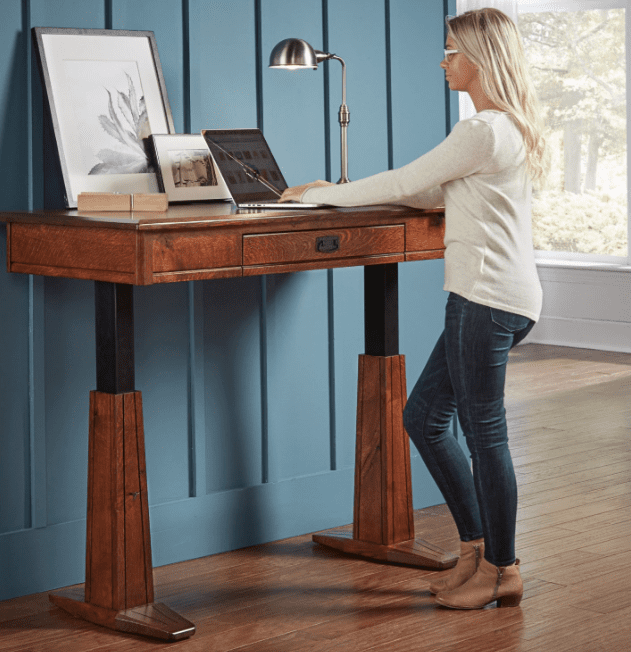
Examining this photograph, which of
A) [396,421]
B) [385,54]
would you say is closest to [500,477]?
[396,421]

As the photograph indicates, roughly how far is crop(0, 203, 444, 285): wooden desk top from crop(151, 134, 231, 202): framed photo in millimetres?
134

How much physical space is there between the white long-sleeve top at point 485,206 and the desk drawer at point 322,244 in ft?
0.68

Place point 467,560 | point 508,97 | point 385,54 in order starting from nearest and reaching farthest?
1. point 508,97
2. point 467,560
3. point 385,54

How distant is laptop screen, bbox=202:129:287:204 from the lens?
3.17 m

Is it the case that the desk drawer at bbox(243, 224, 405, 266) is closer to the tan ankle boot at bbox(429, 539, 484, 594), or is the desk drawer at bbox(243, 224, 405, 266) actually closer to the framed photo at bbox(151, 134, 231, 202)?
the framed photo at bbox(151, 134, 231, 202)

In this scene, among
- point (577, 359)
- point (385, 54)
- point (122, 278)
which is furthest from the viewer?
point (577, 359)

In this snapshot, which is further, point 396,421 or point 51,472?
point 396,421

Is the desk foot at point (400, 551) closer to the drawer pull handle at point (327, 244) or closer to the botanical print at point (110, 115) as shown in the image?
the drawer pull handle at point (327, 244)

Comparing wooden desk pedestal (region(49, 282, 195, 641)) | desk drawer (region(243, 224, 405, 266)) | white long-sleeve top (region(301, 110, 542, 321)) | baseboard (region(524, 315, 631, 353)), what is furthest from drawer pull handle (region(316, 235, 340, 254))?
baseboard (region(524, 315, 631, 353))

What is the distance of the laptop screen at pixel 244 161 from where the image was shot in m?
3.17

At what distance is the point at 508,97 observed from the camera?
279 cm

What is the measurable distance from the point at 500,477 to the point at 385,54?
1664 mm

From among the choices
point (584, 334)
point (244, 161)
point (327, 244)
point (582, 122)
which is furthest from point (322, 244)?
point (582, 122)

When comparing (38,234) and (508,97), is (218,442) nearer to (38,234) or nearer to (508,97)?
(38,234)
